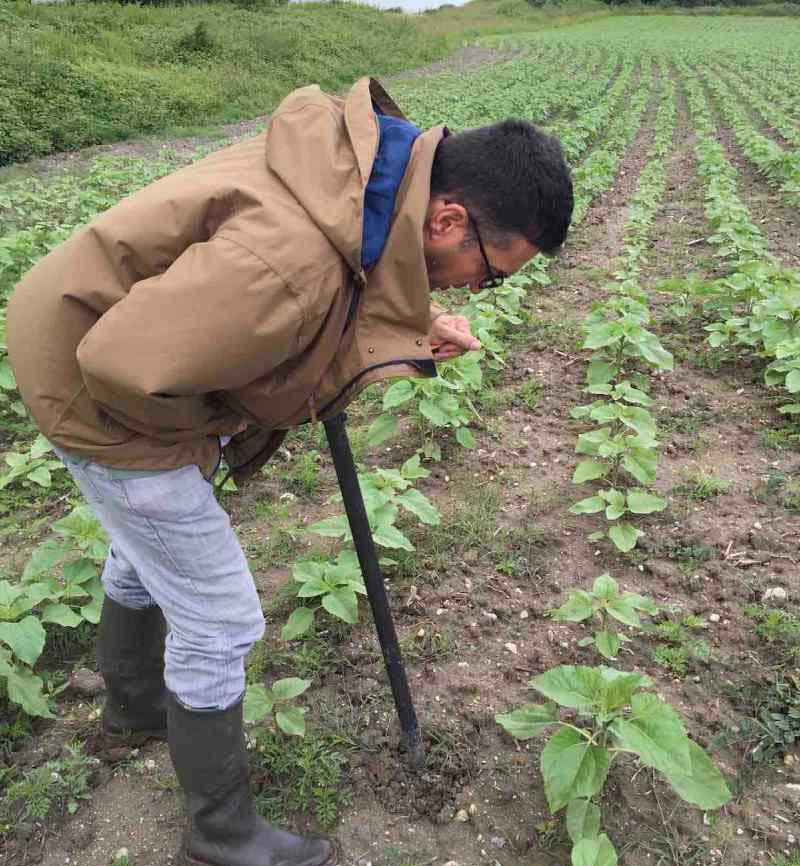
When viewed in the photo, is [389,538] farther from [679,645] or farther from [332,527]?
[679,645]

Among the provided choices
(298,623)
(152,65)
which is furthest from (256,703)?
(152,65)

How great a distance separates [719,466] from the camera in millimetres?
3660

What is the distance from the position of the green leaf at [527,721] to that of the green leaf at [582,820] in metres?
0.21

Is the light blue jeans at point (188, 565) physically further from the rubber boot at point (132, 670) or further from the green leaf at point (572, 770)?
the green leaf at point (572, 770)

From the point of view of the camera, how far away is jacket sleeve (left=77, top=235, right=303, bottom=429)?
125 cm

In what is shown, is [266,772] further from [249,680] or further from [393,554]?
[393,554]

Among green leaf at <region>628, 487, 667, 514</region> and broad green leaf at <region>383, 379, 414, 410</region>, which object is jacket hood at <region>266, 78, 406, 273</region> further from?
broad green leaf at <region>383, 379, 414, 410</region>

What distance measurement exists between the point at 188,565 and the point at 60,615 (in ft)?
3.97

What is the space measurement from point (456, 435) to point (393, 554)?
0.95 m

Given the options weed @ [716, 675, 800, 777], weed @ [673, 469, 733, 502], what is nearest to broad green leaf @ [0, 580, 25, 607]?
weed @ [716, 675, 800, 777]

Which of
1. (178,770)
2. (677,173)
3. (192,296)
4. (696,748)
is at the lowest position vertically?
(677,173)

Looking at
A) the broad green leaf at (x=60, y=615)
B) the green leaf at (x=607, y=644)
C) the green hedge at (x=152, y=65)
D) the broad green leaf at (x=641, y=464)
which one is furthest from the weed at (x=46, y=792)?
the green hedge at (x=152, y=65)

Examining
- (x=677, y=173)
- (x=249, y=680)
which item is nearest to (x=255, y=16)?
(x=677, y=173)

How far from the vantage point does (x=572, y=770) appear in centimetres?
192
